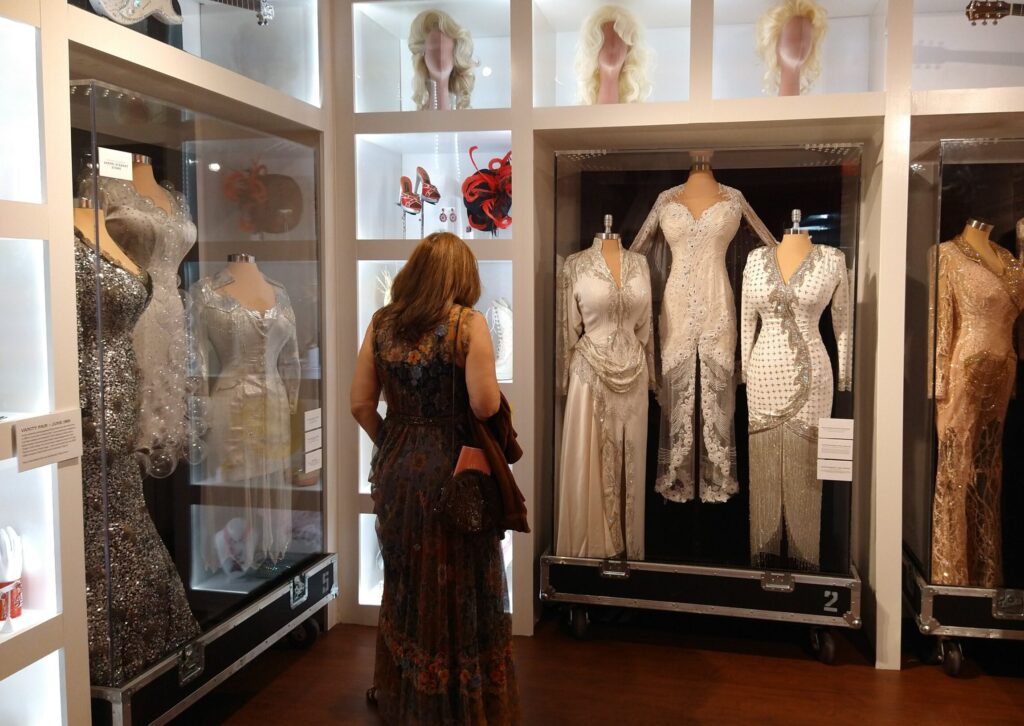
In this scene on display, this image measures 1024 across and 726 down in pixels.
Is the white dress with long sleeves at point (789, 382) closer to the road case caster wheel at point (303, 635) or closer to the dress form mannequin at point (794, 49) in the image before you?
the dress form mannequin at point (794, 49)

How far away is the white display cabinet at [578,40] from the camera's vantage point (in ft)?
11.0

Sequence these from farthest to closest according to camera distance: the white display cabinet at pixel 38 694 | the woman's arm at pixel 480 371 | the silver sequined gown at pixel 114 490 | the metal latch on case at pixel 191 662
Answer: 1. the metal latch on case at pixel 191 662
2. the woman's arm at pixel 480 371
3. the silver sequined gown at pixel 114 490
4. the white display cabinet at pixel 38 694

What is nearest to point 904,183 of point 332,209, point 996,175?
point 996,175

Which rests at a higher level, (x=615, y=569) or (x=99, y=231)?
(x=99, y=231)

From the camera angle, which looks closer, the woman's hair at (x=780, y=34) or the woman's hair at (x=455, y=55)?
the woman's hair at (x=780, y=34)

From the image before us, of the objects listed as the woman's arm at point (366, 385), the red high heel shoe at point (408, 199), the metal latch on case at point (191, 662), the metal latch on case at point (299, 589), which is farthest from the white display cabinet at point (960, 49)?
the metal latch on case at point (191, 662)

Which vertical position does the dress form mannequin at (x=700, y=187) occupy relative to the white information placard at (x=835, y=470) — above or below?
above

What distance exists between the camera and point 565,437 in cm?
341

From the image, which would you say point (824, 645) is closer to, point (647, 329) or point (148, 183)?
point (647, 329)

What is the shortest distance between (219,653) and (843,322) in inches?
96.7

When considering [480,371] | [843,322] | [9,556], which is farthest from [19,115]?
[843,322]

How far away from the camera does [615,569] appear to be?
334 cm

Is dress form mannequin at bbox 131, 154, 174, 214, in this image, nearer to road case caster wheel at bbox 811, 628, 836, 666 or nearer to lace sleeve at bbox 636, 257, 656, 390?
lace sleeve at bbox 636, 257, 656, 390

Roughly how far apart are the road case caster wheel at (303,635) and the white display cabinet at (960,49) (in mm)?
3247
